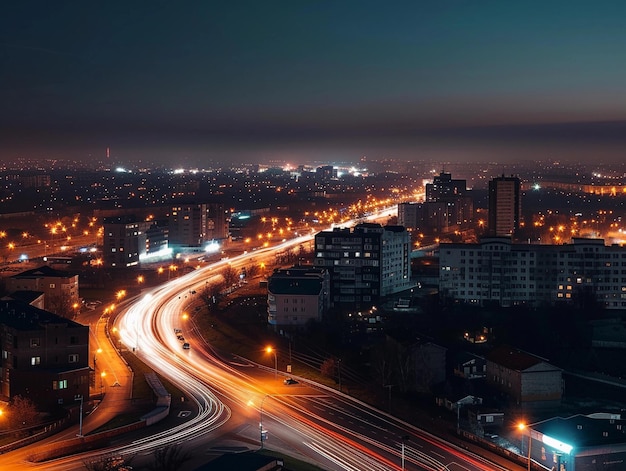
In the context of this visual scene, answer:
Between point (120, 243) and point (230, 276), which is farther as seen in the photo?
point (120, 243)

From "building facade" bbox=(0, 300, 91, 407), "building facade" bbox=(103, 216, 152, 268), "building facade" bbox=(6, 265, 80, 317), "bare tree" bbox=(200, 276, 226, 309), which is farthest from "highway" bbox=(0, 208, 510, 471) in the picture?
"building facade" bbox=(103, 216, 152, 268)

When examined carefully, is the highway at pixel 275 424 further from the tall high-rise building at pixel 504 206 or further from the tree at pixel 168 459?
the tall high-rise building at pixel 504 206

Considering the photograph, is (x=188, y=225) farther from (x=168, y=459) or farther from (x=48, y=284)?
(x=168, y=459)

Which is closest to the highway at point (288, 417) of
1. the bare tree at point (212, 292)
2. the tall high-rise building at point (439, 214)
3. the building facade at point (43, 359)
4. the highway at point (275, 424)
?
the highway at point (275, 424)

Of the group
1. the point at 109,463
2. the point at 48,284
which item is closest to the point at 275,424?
the point at 109,463

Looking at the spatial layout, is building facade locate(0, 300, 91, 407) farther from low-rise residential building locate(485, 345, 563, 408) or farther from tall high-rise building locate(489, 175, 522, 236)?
tall high-rise building locate(489, 175, 522, 236)

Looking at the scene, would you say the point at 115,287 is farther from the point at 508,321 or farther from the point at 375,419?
the point at 375,419

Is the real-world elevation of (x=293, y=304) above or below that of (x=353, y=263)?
below

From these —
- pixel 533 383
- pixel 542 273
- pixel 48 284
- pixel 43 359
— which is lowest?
pixel 533 383

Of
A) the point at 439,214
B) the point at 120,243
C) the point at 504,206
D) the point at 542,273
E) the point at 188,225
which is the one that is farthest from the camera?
the point at 439,214
